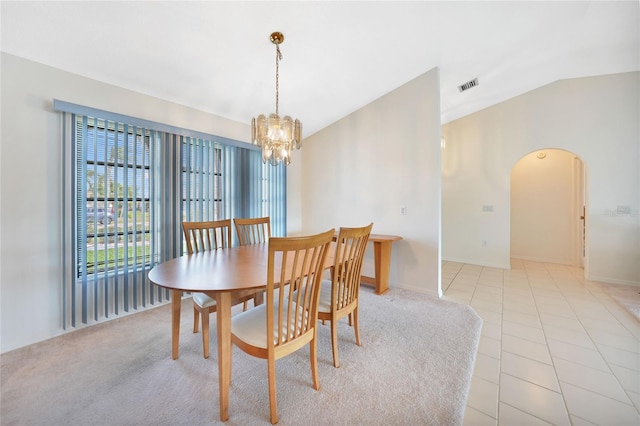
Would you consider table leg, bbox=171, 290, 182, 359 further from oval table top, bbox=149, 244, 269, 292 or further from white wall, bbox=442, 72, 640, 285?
white wall, bbox=442, 72, 640, 285

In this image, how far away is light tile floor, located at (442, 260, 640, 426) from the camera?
1420mm

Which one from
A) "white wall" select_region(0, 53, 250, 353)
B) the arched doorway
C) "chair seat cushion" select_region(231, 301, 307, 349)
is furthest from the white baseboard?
"white wall" select_region(0, 53, 250, 353)

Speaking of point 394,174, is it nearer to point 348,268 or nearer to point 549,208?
point 348,268

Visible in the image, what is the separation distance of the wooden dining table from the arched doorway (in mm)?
5324

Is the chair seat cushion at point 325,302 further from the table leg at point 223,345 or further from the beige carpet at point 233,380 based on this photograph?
the table leg at point 223,345

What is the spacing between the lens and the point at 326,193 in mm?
4316

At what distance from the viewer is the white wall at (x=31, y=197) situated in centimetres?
194

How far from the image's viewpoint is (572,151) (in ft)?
12.7

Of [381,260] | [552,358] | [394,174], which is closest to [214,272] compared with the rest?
[381,260]

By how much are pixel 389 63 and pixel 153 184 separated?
3.06m

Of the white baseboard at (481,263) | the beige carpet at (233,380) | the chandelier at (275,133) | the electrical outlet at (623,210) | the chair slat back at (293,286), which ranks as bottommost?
the beige carpet at (233,380)

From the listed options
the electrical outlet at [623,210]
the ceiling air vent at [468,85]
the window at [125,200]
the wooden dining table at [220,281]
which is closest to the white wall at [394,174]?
the ceiling air vent at [468,85]

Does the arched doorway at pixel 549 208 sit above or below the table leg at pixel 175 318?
above

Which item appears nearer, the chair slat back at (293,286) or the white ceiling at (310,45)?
the chair slat back at (293,286)
